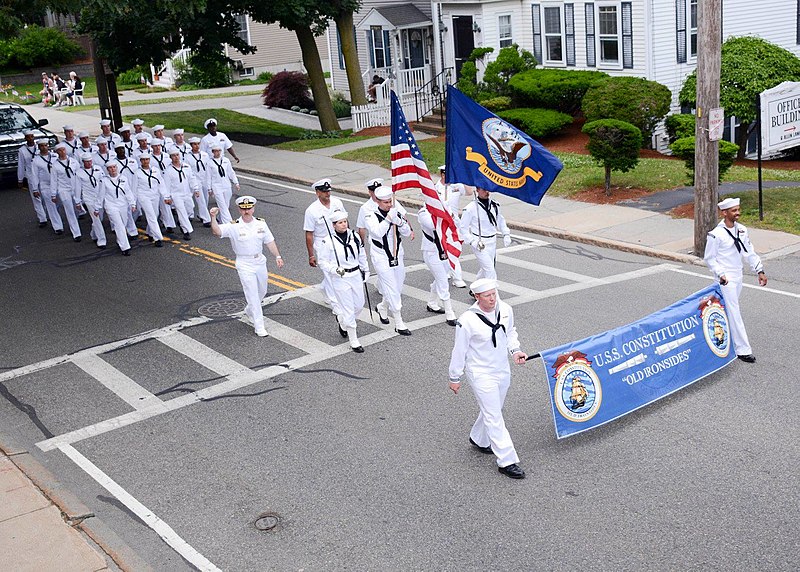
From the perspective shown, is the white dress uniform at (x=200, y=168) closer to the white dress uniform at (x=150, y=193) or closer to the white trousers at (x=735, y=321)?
the white dress uniform at (x=150, y=193)

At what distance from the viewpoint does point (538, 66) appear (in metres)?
30.2

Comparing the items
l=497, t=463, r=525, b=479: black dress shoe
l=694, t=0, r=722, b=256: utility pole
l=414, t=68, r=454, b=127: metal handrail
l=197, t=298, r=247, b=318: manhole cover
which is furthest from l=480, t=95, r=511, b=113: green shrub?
l=497, t=463, r=525, b=479: black dress shoe

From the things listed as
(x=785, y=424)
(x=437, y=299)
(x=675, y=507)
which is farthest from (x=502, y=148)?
(x=675, y=507)

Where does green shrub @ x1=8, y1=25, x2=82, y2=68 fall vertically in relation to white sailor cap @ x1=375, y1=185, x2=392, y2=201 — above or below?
above

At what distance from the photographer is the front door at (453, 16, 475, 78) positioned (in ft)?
108

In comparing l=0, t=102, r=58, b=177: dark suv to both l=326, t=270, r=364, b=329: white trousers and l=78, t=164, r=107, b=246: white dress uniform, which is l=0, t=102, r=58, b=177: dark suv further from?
l=326, t=270, r=364, b=329: white trousers

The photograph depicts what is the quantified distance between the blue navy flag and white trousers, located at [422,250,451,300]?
107 centimetres

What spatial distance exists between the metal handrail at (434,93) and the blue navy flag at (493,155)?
2052cm

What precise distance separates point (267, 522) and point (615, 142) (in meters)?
13.7

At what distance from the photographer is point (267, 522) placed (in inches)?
331

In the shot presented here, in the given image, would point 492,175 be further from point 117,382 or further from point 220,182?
point 220,182

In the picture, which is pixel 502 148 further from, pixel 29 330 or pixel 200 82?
pixel 200 82

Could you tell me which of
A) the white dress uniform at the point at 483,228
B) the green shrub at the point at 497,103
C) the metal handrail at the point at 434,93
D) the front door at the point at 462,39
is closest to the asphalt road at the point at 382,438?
the white dress uniform at the point at 483,228

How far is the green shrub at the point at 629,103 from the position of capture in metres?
24.7
